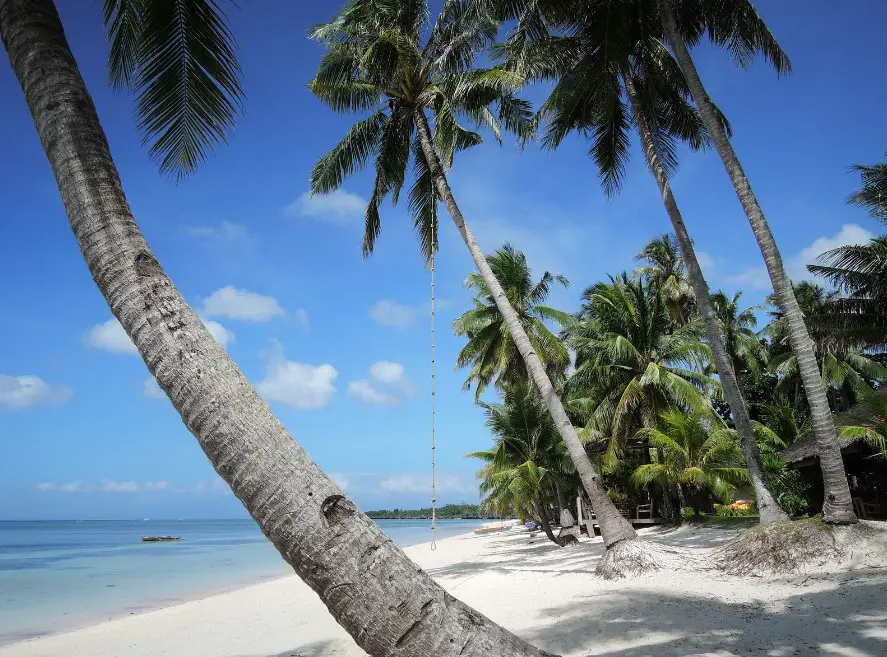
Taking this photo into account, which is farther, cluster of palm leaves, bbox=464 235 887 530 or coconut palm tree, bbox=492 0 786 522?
cluster of palm leaves, bbox=464 235 887 530

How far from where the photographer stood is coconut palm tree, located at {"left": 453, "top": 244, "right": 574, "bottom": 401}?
21.0 m

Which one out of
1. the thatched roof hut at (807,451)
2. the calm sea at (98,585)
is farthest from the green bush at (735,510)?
the calm sea at (98,585)

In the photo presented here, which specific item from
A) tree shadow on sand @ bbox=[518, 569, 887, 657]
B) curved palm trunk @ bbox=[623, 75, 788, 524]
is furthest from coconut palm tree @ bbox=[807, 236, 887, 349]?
tree shadow on sand @ bbox=[518, 569, 887, 657]

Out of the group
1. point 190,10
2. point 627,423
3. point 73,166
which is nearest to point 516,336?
point 190,10

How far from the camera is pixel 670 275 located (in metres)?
28.5

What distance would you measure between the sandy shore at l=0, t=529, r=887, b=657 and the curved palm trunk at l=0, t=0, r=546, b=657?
12.6ft

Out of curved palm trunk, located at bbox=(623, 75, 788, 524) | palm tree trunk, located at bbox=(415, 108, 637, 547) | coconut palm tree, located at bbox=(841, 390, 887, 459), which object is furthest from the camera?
coconut palm tree, located at bbox=(841, 390, 887, 459)

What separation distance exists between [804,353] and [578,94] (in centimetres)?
675

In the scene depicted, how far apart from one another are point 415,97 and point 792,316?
9.20 meters

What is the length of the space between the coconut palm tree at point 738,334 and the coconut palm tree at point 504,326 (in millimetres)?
9937

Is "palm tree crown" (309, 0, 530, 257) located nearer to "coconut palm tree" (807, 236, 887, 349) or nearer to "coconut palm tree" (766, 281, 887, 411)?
"coconut palm tree" (807, 236, 887, 349)

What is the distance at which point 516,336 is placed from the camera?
11578 millimetres

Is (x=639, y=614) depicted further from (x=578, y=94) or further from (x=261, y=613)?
(x=578, y=94)

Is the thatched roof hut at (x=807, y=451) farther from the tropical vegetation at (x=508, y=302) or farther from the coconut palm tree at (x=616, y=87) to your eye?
the coconut palm tree at (x=616, y=87)
